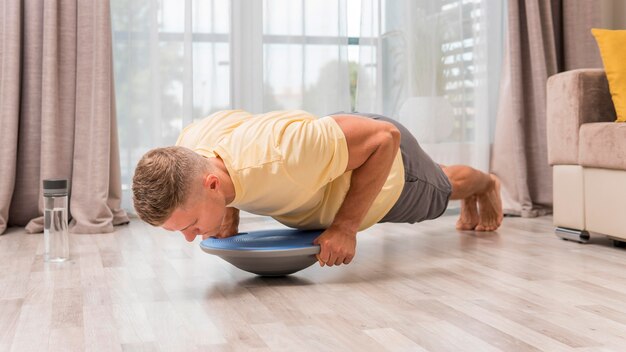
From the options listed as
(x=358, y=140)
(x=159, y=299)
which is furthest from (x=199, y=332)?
(x=358, y=140)

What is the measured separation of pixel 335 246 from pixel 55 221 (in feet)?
3.21

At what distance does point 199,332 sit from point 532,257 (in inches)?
51.8

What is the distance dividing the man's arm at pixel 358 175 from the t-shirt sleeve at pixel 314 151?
6 cm

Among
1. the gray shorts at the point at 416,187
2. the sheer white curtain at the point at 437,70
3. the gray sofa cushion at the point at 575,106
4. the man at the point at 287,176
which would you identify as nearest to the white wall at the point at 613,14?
the sheer white curtain at the point at 437,70

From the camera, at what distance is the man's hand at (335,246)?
6.56 feet

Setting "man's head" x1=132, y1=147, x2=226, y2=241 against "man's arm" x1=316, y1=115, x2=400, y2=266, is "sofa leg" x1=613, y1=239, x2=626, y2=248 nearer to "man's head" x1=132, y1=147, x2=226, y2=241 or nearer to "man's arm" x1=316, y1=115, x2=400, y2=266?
"man's arm" x1=316, y1=115, x2=400, y2=266

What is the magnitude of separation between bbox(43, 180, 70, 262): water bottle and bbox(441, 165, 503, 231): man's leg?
1.36 metres

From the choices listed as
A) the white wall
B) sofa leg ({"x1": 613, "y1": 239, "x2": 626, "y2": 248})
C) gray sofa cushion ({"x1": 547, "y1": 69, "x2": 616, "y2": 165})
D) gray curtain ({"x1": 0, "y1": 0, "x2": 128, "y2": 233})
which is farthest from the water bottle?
the white wall

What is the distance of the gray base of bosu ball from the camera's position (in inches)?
77.2

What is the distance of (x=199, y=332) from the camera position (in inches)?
61.6

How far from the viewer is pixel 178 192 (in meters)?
1.69

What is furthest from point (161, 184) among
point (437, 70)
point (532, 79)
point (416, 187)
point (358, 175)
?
point (532, 79)

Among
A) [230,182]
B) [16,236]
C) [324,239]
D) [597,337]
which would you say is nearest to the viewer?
[597,337]

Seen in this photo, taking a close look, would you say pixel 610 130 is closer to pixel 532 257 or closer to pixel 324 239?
pixel 532 257
